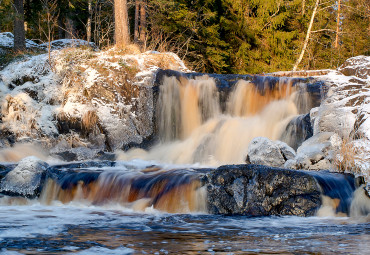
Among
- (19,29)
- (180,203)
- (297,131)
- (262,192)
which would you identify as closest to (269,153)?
(297,131)

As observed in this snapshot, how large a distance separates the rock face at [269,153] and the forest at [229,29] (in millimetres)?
9649

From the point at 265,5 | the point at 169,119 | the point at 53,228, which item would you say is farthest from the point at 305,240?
the point at 265,5

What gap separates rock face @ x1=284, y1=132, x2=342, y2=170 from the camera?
9.58 metres

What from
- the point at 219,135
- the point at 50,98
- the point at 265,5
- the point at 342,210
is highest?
the point at 265,5

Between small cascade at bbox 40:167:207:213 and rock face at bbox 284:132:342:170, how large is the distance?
2.36 m

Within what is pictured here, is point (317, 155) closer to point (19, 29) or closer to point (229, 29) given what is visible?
→ point (19, 29)

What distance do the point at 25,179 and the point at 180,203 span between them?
3208mm

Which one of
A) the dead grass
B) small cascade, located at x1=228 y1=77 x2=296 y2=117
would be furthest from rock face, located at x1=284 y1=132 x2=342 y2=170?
the dead grass

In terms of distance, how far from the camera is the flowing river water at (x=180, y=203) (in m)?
5.36

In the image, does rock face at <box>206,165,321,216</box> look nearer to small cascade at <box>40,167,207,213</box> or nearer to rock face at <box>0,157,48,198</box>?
small cascade at <box>40,167,207,213</box>

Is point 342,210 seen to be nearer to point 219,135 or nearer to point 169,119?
point 219,135

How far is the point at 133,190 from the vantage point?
8562 mm

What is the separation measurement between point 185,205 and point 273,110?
598 cm

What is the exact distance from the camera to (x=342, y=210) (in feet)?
25.3
